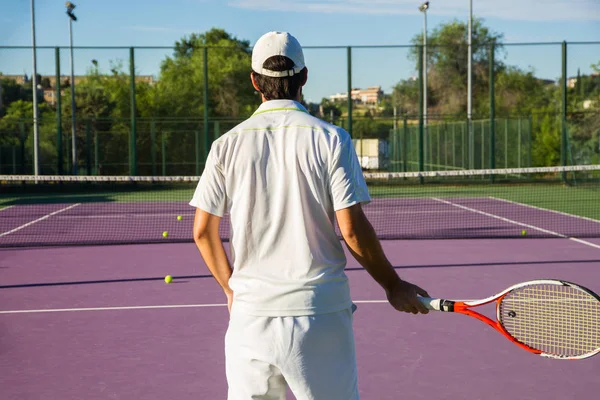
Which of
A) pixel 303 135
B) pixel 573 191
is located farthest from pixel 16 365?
pixel 573 191

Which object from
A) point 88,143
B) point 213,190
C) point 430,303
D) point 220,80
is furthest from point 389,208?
point 220,80

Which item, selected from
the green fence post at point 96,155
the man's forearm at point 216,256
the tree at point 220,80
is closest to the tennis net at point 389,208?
the green fence post at point 96,155

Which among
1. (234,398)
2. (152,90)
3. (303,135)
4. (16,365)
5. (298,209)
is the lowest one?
(16,365)

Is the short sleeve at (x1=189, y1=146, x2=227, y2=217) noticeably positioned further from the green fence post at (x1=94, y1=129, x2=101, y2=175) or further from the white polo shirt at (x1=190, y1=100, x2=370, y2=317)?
the green fence post at (x1=94, y1=129, x2=101, y2=175)

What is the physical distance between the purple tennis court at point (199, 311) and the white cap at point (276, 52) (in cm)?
237

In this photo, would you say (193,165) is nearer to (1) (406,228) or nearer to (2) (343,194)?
(1) (406,228)

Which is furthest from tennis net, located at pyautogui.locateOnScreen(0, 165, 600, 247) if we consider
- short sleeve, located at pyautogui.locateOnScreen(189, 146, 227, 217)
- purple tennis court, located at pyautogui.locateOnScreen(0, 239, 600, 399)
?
short sleeve, located at pyautogui.locateOnScreen(189, 146, 227, 217)

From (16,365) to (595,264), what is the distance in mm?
6164

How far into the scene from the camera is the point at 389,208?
54.3 feet

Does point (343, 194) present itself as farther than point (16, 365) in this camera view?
No

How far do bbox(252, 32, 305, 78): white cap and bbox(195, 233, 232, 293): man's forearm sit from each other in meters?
0.52

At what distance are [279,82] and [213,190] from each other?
37cm

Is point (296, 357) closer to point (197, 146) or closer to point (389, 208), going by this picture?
point (389, 208)

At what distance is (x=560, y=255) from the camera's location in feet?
31.7
